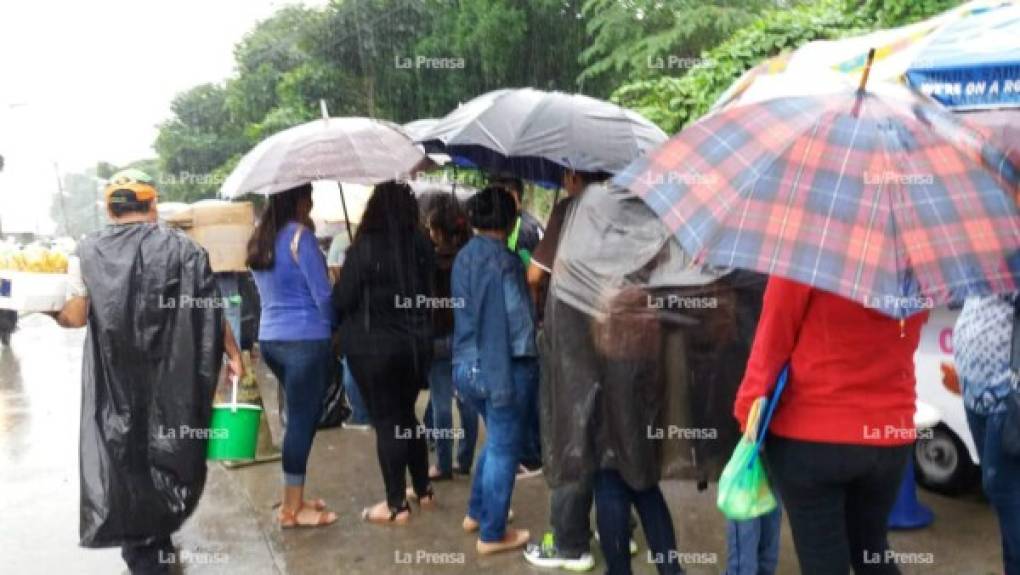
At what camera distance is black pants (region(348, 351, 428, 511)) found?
15.4ft

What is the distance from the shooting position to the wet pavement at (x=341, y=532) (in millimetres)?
4441

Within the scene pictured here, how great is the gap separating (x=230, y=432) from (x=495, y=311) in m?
1.40

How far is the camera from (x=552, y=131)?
423 centimetres

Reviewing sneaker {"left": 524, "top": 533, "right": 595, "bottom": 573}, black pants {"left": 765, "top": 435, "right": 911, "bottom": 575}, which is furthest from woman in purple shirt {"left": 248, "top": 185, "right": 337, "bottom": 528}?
black pants {"left": 765, "top": 435, "right": 911, "bottom": 575}

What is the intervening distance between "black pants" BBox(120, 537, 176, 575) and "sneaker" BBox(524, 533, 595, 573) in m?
1.72

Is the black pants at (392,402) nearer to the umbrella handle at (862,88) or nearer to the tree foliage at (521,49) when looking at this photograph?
the umbrella handle at (862,88)

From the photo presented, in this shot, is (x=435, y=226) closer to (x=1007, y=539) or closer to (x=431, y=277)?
(x=431, y=277)

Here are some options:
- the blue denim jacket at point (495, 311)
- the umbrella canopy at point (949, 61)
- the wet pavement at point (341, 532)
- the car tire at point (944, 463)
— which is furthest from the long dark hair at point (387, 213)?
the car tire at point (944, 463)

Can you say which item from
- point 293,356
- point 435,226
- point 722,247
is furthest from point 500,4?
point 722,247

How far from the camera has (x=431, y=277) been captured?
15.9 feet

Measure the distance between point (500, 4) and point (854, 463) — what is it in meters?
12.6

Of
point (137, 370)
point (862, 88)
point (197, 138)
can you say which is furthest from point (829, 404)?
point (197, 138)

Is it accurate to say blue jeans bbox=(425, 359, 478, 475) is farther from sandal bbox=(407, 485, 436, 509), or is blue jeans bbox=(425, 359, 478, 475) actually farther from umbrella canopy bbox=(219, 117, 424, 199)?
umbrella canopy bbox=(219, 117, 424, 199)

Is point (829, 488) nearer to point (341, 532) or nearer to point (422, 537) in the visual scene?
point (422, 537)
